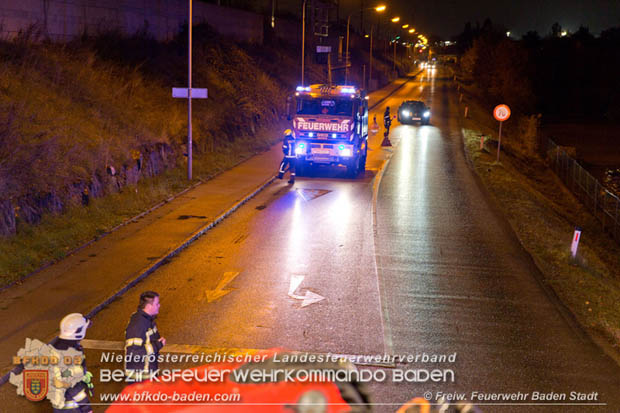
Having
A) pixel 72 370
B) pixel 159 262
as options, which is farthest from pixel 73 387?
pixel 159 262

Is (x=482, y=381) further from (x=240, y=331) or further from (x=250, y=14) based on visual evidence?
(x=250, y=14)

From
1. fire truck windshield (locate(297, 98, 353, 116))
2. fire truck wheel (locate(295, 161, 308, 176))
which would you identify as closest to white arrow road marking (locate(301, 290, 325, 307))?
fire truck windshield (locate(297, 98, 353, 116))

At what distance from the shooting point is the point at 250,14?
163 ft

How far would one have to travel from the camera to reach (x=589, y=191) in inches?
1103

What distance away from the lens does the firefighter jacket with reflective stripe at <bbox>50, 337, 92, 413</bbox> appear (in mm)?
5430

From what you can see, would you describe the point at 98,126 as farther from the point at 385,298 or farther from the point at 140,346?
the point at 140,346

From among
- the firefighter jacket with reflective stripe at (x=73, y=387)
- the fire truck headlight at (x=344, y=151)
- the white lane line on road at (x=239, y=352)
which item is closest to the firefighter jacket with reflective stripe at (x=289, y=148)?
the fire truck headlight at (x=344, y=151)

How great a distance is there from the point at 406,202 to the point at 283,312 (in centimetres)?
998

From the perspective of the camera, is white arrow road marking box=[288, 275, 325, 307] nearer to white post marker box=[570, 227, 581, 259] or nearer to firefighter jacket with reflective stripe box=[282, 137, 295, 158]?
white post marker box=[570, 227, 581, 259]

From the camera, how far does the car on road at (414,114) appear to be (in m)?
43.8

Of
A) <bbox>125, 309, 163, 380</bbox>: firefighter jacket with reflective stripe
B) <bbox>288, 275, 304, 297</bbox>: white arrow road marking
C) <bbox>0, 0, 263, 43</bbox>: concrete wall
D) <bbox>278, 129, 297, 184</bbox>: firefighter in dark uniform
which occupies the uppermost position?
<bbox>0, 0, 263, 43</bbox>: concrete wall

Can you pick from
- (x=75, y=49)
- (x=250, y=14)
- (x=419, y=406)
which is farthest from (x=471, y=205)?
(x=250, y=14)

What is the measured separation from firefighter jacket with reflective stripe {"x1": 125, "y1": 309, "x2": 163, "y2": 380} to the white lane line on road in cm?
212

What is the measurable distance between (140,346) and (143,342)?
0.15 feet
